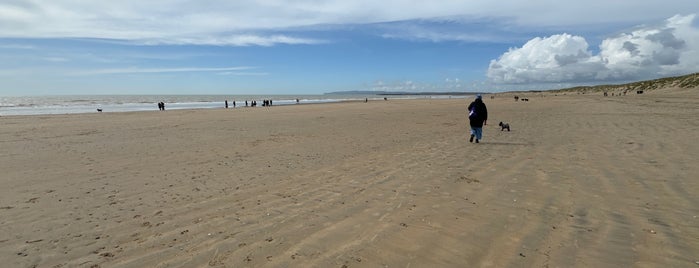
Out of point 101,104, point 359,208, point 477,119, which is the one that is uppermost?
point 101,104

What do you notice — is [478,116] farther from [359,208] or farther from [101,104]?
[101,104]

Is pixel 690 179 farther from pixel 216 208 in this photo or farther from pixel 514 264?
pixel 216 208

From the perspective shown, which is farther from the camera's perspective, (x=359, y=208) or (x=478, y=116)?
(x=478, y=116)

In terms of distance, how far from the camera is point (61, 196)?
7.27 m

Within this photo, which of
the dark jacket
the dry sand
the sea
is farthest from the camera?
the sea

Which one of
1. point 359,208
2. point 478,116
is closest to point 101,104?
point 478,116

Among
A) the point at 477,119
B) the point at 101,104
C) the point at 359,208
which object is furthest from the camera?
the point at 101,104

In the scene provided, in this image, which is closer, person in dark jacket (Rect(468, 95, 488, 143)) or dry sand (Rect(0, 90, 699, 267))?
dry sand (Rect(0, 90, 699, 267))

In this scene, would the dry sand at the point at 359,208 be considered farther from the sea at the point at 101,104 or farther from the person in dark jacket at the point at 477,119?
the sea at the point at 101,104

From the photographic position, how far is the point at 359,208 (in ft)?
20.5

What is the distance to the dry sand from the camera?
14.8ft

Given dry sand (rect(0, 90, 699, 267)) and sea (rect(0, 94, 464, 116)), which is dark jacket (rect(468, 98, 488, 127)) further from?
sea (rect(0, 94, 464, 116))

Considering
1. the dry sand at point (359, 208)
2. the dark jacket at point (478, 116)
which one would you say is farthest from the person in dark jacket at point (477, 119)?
the dry sand at point (359, 208)

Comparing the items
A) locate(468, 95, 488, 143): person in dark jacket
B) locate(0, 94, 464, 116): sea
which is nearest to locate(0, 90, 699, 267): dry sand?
locate(468, 95, 488, 143): person in dark jacket
